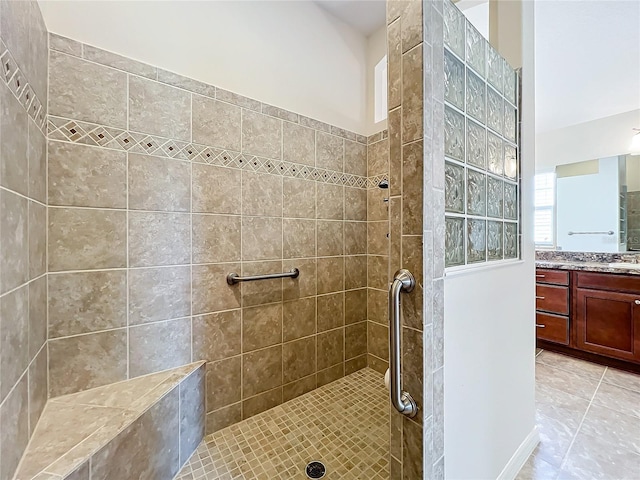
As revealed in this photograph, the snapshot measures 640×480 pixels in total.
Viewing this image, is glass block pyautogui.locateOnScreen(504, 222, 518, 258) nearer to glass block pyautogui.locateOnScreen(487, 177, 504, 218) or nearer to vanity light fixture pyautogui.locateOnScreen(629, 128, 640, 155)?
glass block pyautogui.locateOnScreen(487, 177, 504, 218)

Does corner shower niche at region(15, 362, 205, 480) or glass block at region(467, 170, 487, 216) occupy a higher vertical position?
glass block at region(467, 170, 487, 216)

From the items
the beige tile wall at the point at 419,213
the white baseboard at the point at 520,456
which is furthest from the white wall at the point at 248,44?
the white baseboard at the point at 520,456

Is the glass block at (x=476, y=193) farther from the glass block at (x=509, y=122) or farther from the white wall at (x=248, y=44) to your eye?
the white wall at (x=248, y=44)

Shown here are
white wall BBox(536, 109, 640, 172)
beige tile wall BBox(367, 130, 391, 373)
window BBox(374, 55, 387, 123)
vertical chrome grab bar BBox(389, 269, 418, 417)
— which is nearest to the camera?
vertical chrome grab bar BBox(389, 269, 418, 417)

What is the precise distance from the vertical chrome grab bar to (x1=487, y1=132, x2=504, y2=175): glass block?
0.73m

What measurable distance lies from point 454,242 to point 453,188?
0.62 ft

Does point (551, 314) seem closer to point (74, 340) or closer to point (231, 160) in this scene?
point (231, 160)

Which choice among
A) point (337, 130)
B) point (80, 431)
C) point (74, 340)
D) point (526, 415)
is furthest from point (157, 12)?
point (526, 415)

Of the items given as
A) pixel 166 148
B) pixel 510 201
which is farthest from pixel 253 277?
pixel 510 201

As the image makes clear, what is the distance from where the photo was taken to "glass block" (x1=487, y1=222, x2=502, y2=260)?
1127 mm

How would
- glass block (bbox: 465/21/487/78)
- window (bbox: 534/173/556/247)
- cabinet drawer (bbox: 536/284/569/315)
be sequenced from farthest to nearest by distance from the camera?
window (bbox: 534/173/556/247)
cabinet drawer (bbox: 536/284/569/315)
glass block (bbox: 465/21/487/78)

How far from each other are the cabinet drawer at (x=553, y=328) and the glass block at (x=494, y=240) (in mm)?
2080

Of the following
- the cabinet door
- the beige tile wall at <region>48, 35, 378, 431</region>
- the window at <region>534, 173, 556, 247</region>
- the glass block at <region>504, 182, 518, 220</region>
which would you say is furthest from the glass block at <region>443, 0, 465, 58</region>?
the window at <region>534, 173, 556, 247</region>

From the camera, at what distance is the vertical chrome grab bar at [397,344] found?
0.72 metres
